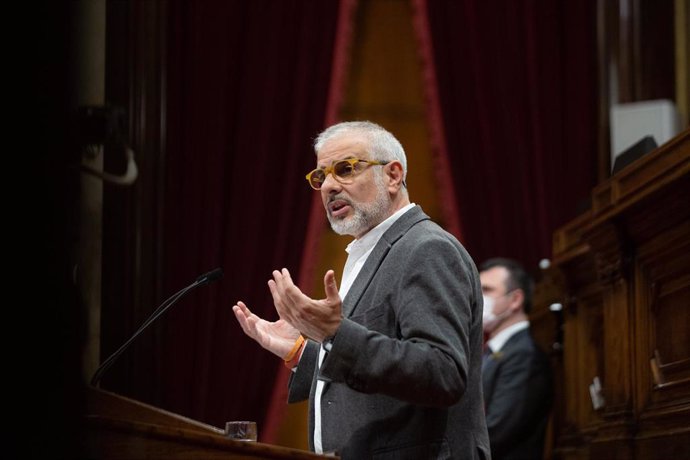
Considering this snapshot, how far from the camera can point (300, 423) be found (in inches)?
248

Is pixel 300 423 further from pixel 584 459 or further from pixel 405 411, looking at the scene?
pixel 405 411

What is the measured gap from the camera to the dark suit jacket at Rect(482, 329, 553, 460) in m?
4.60

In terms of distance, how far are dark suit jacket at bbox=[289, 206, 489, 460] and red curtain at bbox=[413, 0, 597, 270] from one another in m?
3.88

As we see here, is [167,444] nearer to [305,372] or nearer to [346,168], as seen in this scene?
[305,372]

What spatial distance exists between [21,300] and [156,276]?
5.07m

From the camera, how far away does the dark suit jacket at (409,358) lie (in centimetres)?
210

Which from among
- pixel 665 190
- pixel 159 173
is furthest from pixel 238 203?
pixel 665 190

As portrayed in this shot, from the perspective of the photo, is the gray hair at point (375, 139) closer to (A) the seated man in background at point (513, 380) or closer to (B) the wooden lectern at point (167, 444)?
(B) the wooden lectern at point (167, 444)

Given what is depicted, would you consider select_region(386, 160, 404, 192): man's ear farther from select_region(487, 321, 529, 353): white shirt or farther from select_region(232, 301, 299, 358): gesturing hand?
select_region(487, 321, 529, 353): white shirt

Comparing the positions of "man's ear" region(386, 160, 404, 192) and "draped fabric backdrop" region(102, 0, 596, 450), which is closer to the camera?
"man's ear" region(386, 160, 404, 192)

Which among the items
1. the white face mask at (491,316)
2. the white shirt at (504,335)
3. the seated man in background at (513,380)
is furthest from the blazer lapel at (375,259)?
the white face mask at (491,316)

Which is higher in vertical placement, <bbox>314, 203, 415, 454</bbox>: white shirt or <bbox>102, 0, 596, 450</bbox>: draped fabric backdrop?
<bbox>102, 0, 596, 450</bbox>: draped fabric backdrop

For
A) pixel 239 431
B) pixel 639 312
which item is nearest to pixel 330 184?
pixel 239 431

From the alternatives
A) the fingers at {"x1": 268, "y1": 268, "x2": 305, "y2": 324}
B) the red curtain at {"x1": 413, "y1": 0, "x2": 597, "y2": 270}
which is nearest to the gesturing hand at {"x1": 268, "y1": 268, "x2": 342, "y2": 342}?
the fingers at {"x1": 268, "y1": 268, "x2": 305, "y2": 324}
